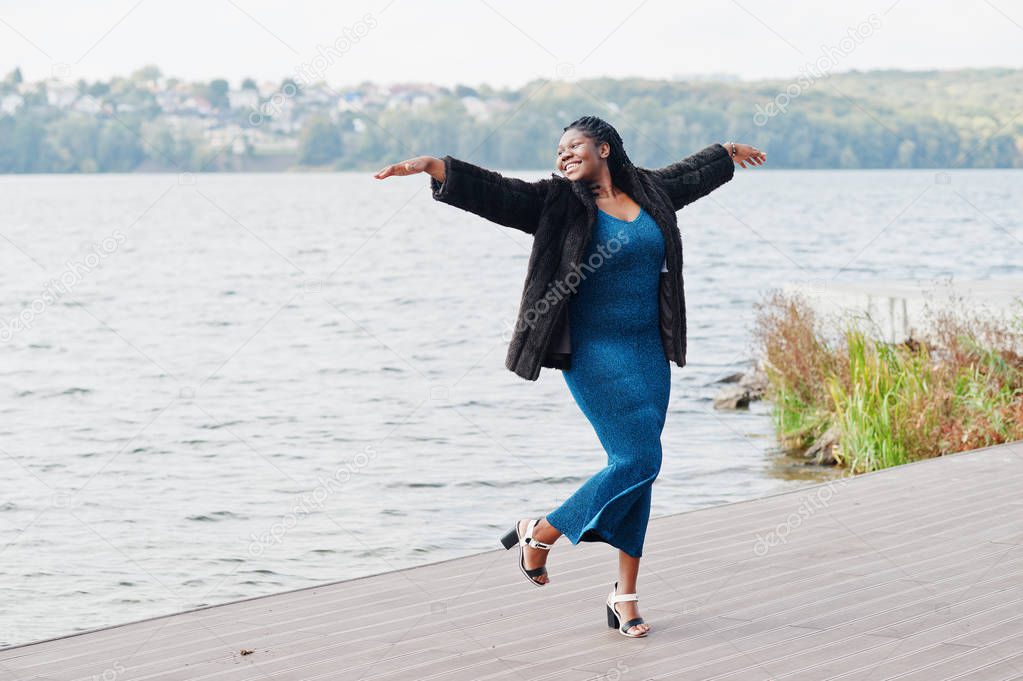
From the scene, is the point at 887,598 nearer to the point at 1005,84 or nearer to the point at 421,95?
the point at 421,95

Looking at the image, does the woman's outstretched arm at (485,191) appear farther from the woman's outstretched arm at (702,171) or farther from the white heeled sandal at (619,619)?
the white heeled sandal at (619,619)

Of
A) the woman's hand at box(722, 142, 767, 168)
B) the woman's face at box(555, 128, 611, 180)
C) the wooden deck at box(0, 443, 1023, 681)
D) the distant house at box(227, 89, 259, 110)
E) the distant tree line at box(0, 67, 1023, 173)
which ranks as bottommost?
the wooden deck at box(0, 443, 1023, 681)

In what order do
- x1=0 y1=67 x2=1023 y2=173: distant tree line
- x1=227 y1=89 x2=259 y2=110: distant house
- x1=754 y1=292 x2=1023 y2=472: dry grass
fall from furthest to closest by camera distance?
1. x1=227 y1=89 x2=259 y2=110: distant house
2. x1=0 y1=67 x2=1023 y2=173: distant tree line
3. x1=754 y1=292 x2=1023 y2=472: dry grass

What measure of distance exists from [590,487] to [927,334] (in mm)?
7183

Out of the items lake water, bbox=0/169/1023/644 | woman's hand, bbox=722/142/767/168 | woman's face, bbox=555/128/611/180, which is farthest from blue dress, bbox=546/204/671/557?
lake water, bbox=0/169/1023/644

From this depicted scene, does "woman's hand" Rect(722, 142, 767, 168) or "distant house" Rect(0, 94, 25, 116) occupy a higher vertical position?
"distant house" Rect(0, 94, 25, 116)

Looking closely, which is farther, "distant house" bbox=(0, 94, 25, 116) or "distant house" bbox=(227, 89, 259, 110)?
"distant house" bbox=(227, 89, 259, 110)

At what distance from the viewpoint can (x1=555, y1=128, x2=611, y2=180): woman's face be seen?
4383 millimetres

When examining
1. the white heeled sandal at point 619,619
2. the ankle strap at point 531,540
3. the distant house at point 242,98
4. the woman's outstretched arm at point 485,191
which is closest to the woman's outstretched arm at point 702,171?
the woman's outstretched arm at point 485,191

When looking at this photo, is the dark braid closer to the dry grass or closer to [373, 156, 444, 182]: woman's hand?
[373, 156, 444, 182]: woman's hand

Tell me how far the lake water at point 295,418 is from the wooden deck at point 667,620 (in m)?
0.52

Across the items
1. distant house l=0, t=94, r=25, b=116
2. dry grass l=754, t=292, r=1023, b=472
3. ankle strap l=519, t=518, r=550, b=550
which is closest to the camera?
ankle strap l=519, t=518, r=550, b=550

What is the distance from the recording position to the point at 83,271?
132 ft

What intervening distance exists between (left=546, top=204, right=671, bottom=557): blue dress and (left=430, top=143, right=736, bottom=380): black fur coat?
0.05m
